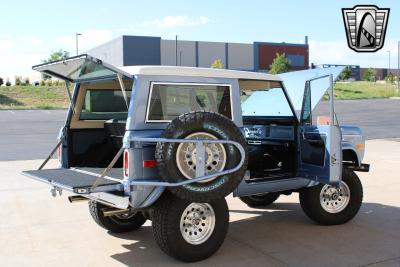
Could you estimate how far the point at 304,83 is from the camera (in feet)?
20.7

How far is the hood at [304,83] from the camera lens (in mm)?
6000

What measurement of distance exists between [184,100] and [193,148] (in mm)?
672

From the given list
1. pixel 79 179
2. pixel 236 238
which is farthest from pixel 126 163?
pixel 236 238

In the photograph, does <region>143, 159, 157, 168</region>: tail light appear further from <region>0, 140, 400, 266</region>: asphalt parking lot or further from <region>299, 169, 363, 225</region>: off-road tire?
<region>299, 169, 363, 225</region>: off-road tire

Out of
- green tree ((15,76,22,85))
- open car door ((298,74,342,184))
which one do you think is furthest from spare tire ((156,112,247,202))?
green tree ((15,76,22,85))

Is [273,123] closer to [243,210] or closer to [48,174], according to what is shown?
[243,210]

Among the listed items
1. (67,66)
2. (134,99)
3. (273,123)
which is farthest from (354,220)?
(67,66)

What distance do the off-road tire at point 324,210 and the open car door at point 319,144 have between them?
34 cm

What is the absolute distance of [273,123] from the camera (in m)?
6.61

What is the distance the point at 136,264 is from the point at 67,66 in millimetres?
2154

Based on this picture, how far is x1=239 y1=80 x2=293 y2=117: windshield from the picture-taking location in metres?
5.94

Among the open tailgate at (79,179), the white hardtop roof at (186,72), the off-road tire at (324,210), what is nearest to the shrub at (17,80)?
the open tailgate at (79,179)

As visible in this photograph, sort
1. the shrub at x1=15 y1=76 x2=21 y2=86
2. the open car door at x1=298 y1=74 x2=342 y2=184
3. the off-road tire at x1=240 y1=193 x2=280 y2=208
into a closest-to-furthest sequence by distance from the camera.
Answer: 1. the open car door at x1=298 y1=74 x2=342 y2=184
2. the off-road tire at x1=240 y1=193 x2=280 y2=208
3. the shrub at x1=15 y1=76 x2=21 y2=86

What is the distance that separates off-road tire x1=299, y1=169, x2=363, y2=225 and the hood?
101cm
